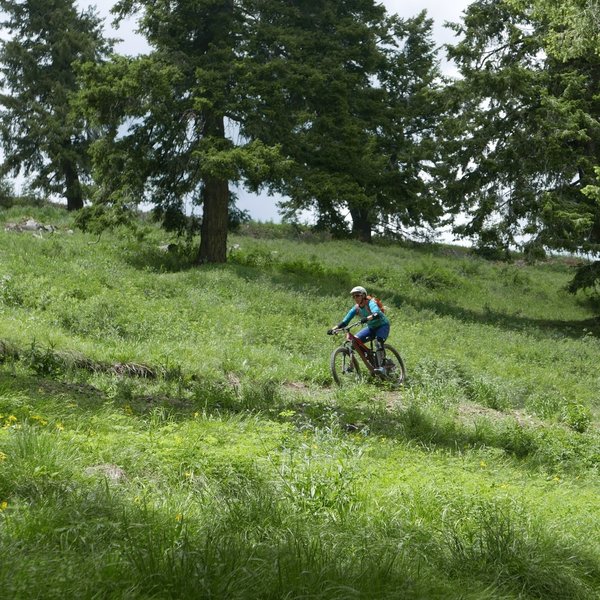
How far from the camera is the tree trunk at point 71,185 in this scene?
3347 centimetres

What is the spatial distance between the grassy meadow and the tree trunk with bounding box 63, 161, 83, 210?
13.3 metres

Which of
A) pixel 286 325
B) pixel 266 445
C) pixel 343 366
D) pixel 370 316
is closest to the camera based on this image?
pixel 266 445

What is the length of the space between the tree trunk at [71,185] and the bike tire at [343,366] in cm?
2411

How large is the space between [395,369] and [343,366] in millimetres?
1173

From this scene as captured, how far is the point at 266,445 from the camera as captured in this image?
6.92m

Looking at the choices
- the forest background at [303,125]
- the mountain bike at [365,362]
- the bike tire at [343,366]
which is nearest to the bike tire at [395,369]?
the mountain bike at [365,362]

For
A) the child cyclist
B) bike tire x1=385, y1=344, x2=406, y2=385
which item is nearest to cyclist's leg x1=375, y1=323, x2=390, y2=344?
the child cyclist

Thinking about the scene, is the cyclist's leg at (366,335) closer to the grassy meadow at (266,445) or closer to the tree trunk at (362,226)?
the grassy meadow at (266,445)

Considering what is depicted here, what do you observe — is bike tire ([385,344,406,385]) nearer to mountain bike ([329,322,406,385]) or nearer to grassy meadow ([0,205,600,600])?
mountain bike ([329,322,406,385])

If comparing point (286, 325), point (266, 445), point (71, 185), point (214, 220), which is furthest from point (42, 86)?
point (266, 445)

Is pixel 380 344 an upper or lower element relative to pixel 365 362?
upper

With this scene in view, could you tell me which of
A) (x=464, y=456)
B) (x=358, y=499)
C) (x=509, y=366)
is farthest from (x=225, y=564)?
(x=509, y=366)

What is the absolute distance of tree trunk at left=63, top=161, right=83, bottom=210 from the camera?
33.5m

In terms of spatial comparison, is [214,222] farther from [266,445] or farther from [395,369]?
[266,445]
